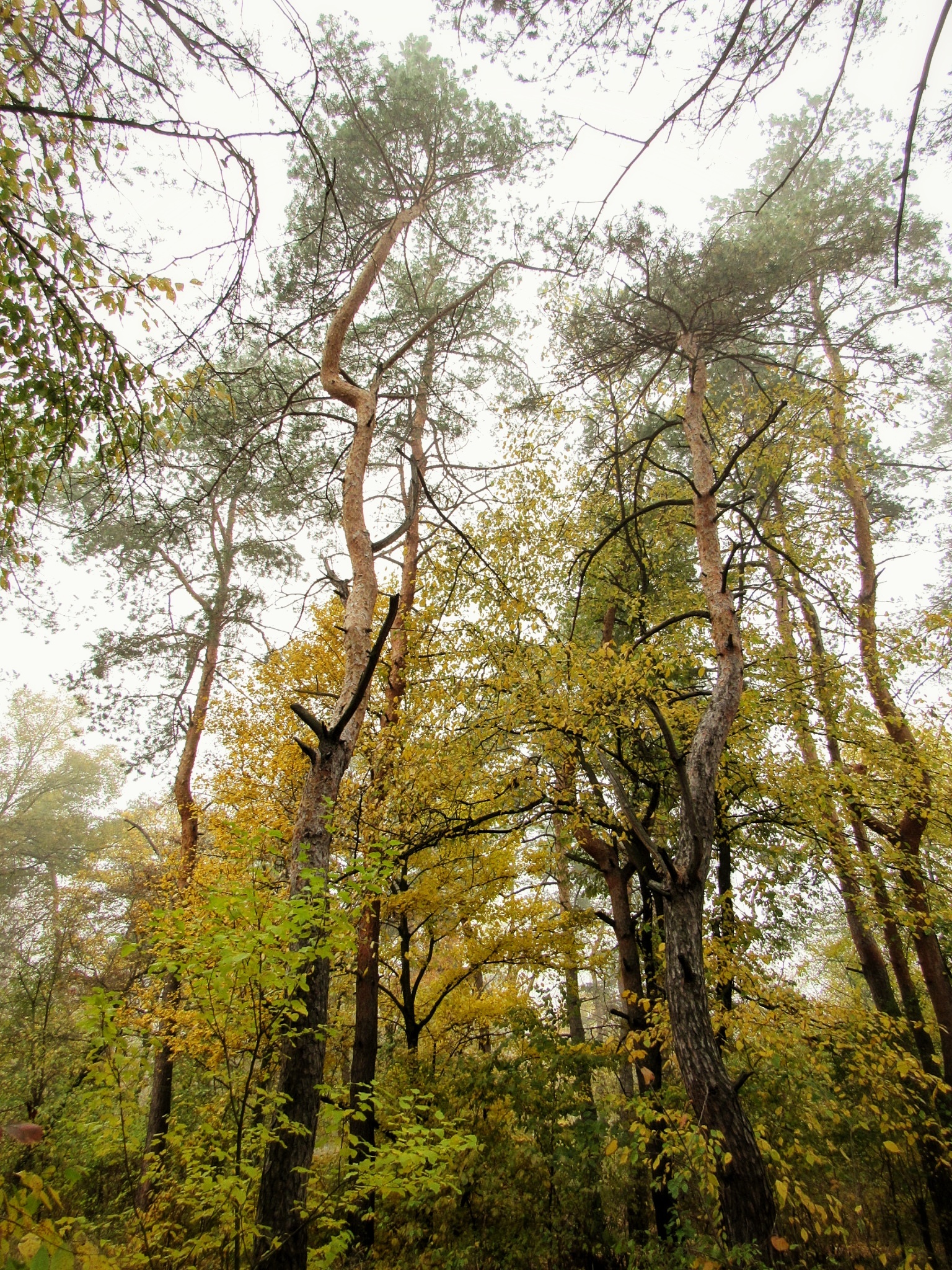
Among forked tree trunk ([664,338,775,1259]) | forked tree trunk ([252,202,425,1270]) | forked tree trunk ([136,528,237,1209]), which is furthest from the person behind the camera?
forked tree trunk ([136,528,237,1209])

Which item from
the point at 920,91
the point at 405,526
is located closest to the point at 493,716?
the point at 405,526

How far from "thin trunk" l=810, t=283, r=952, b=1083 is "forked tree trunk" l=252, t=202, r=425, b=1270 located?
4891 millimetres

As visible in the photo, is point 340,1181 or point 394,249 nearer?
point 340,1181

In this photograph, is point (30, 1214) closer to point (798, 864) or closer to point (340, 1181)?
point (340, 1181)

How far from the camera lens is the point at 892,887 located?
255 inches

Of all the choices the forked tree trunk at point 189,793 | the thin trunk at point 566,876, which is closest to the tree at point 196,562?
the forked tree trunk at point 189,793

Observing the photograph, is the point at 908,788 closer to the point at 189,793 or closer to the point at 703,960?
the point at 703,960

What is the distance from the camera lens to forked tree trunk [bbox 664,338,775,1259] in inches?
133

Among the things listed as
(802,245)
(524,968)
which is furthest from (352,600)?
(802,245)

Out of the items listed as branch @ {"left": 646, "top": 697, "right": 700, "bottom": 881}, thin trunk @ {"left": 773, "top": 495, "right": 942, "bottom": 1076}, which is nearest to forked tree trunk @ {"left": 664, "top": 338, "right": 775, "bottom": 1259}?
branch @ {"left": 646, "top": 697, "right": 700, "bottom": 881}

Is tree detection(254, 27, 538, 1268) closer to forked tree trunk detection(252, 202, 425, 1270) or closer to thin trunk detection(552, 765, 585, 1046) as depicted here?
forked tree trunk detection(252, 202, 425, 1270)

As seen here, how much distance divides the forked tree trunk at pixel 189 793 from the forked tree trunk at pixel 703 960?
22.8 feet

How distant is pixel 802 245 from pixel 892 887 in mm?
7845

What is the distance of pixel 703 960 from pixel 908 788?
13.5 feet
